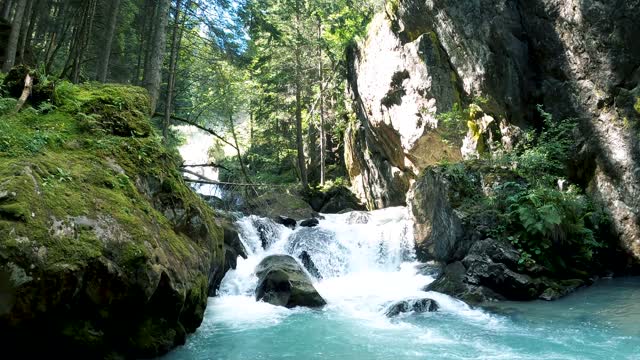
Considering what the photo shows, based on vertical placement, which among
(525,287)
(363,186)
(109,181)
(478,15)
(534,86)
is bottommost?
(525,287)

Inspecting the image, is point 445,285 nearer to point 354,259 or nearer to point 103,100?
point 354,259

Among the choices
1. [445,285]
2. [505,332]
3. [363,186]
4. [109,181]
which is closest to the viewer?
[109,181]

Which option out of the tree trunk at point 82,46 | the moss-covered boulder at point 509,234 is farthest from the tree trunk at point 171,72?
the moss-covered boulder at point 509,234

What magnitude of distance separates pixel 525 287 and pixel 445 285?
5.10ft

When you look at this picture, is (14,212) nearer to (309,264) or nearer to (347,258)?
(309,264)

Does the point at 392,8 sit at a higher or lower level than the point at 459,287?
higher

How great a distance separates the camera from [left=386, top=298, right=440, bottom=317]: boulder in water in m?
8.72

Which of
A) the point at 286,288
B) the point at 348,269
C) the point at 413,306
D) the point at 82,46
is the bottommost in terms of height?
the point at 413,306

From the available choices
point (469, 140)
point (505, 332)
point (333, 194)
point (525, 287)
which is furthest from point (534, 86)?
point (333, 194)

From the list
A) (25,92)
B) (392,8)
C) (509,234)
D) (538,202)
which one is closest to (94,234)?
(25,92)

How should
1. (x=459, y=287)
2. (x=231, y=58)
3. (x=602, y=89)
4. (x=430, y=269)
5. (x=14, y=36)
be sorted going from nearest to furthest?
(x=14, y=36), (x=459, y=287), (x=602, y=89), (x=430, y=269), (x=231, y=58)

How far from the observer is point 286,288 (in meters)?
9.72

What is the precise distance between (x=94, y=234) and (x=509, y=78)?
473 inches

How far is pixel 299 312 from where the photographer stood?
9.00 meters
